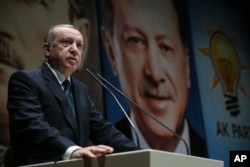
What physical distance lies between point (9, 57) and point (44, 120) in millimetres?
1347

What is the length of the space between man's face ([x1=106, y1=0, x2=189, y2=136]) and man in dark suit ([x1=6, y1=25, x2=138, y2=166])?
1709mm

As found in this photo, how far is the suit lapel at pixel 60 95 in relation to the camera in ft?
7.59

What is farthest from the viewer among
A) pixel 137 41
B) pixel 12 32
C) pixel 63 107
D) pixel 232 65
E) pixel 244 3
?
pixel 244 3

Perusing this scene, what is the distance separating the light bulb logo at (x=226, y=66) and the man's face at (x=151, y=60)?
2.03 ft

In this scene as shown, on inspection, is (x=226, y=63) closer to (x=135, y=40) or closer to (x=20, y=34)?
(x=135, y=40)

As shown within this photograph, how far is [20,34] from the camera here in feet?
11.6

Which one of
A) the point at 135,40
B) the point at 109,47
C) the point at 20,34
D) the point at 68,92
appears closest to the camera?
the point at 68,92

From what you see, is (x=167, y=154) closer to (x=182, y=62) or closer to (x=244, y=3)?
(x=182, y=62)

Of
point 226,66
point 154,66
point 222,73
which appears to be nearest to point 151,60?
point 154,66

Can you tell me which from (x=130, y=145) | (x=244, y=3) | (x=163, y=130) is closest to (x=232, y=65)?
(x=244, y=3)

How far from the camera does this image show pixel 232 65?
19.0 feet

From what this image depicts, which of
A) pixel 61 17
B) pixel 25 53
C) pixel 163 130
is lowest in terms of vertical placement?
pixel 163 130

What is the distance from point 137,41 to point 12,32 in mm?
1367

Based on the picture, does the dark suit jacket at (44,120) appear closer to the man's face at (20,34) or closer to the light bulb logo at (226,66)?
the man's face at (20,34)
